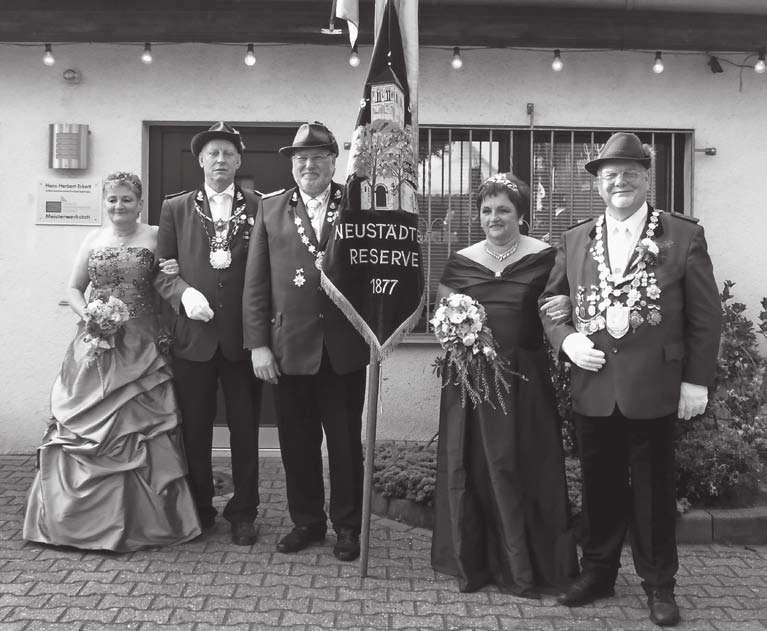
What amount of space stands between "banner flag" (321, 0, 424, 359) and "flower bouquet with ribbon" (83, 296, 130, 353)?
1.24 meters

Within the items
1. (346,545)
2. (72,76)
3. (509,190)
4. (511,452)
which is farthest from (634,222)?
(72,76)

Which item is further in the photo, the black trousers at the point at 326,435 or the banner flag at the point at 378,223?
the black trousers at the point at 326,435

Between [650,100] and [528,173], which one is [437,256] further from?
[650,100]

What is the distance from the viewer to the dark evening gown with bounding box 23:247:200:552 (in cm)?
411

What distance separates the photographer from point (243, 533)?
4.23m

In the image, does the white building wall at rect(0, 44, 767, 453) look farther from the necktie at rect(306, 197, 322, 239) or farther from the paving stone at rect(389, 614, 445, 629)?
the paving stone at rect(389, 614, 445, 629)

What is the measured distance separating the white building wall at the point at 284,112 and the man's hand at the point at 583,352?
280 centimetres

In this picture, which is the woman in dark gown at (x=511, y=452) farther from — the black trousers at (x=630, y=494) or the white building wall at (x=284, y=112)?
the white building wall at (x=284, y=112)

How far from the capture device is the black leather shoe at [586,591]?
3.49 m

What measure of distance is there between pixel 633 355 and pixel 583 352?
0.20 m

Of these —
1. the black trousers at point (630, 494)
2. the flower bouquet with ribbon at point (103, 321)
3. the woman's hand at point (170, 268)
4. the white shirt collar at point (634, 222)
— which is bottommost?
the black trousers at point (630, 494)

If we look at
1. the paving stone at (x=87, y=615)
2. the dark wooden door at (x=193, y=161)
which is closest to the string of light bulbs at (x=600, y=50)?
the dark wooden door at (x=193, y=161)

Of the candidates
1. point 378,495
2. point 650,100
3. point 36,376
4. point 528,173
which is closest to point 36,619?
point 378,495

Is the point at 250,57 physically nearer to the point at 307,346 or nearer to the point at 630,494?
the point at 307,346
